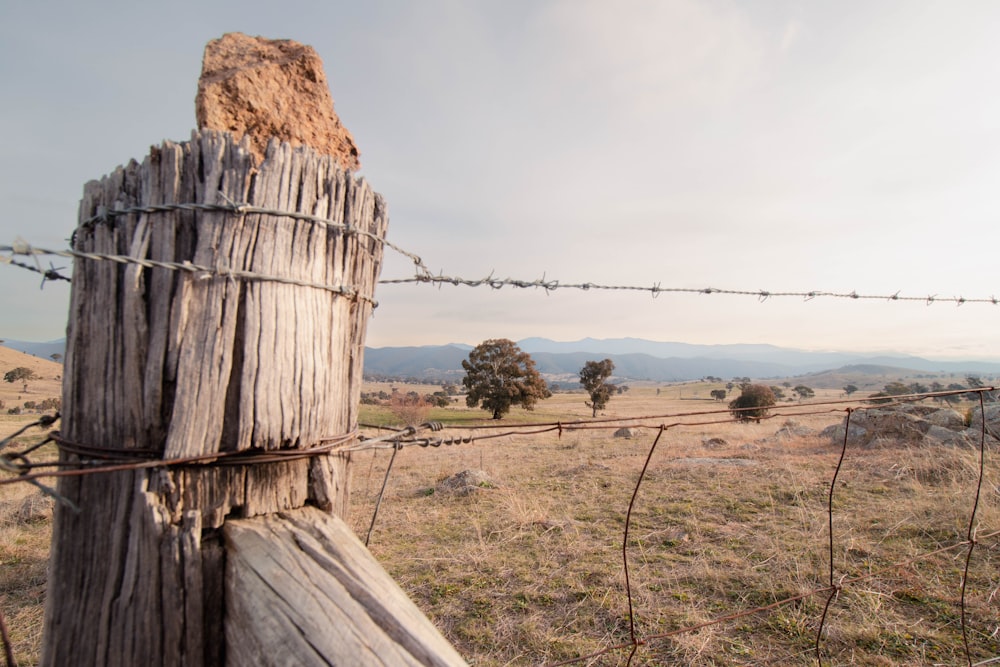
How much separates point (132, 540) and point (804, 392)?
8699 cm

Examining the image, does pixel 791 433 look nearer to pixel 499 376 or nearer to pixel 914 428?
pixel 914 428

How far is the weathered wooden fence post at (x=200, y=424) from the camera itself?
114 centimetres

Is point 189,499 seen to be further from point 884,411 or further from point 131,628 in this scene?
point 884,411

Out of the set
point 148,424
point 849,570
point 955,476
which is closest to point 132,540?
point 148,424

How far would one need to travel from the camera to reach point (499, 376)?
122 feet

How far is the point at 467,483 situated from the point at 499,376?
29164 millimetres

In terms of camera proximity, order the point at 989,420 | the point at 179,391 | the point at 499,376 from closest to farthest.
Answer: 1. the point at 179,391
2. the point at 989,420
3. the point at 499,376

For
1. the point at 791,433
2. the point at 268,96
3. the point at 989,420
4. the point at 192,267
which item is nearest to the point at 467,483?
the point at 268,96

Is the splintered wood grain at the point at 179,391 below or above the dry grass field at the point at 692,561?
above

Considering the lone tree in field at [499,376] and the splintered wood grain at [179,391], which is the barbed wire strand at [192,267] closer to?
the splintered wood grain at [179,391]

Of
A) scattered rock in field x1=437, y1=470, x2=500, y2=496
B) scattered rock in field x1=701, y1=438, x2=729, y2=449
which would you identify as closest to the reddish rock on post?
scattered rock in field x1=437, y1=470, x2=500, y2=496

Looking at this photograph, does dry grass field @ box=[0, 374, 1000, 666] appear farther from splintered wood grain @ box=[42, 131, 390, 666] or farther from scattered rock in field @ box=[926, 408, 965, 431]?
scattered rock in field @ box=[926, 408, 965, 431]

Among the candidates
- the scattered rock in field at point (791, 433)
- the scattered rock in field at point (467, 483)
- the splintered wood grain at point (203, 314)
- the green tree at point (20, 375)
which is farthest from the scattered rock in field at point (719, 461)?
the green tree at point (20, 375)

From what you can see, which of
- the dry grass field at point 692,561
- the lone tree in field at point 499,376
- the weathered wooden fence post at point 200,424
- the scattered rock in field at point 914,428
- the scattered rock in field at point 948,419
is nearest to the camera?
the weathered wooden fence post at point 200,424
